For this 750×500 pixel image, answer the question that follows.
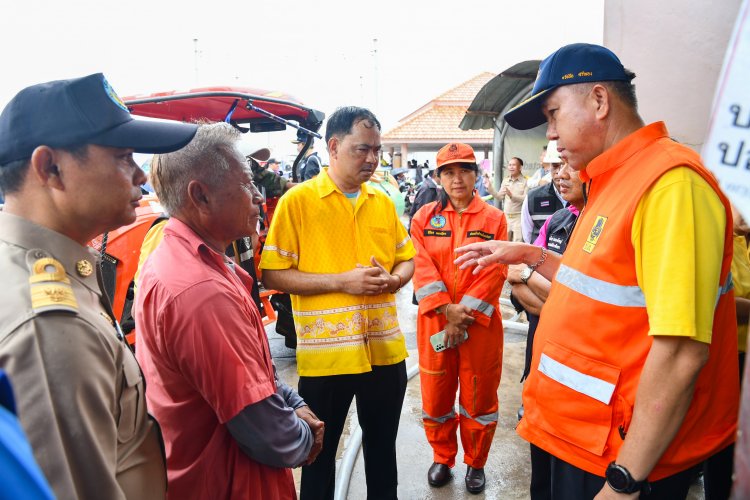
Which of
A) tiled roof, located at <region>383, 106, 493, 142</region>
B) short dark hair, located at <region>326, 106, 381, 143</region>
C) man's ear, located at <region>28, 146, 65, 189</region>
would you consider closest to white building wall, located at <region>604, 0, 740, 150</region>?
short dark hair, located at <region>326, 106, 381, 143</region>

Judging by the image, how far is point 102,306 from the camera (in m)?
1.16

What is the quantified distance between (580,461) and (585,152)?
39.7 inches

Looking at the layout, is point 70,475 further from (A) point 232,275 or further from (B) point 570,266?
(B) point 570,266

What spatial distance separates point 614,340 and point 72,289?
1.42 m

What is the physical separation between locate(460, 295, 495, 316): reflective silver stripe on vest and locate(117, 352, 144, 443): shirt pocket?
84.8 inches

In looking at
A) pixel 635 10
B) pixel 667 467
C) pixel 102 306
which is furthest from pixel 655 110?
pixel 102 306

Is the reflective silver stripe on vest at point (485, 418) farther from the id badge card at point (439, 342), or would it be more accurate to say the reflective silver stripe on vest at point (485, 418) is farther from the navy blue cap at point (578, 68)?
the navy blue cap at point (578, 68)

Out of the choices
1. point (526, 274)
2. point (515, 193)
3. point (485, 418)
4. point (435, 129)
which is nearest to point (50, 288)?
point (526, 274)

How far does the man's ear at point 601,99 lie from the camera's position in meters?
1.49

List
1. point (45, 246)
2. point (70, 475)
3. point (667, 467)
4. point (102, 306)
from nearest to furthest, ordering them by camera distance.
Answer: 1. point (70, 475)
2. point (45, 246)
3. point (102, 306)
4. point (667, 467)

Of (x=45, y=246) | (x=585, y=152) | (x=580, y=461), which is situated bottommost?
(x=580, y=461)

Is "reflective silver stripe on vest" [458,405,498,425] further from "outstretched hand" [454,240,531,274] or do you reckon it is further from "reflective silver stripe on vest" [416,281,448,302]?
"outstretched hand" [454,240,531,274]

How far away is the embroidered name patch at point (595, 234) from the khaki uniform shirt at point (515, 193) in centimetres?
741

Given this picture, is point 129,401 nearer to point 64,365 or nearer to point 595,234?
point 64,365
